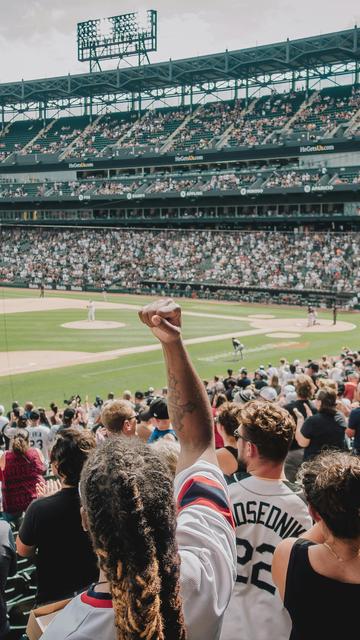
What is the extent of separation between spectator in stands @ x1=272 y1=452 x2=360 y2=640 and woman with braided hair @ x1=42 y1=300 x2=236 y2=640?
0.65 meters

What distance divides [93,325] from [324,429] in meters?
30.1

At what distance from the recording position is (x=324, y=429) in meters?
7.11

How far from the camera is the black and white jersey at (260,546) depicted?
3389mm

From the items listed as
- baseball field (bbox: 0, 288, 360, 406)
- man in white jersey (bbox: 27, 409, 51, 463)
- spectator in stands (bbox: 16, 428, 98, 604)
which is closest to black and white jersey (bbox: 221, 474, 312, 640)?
spectator in stands (bbox: 16, 428, 98, 604)

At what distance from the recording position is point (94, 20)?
7356 cm

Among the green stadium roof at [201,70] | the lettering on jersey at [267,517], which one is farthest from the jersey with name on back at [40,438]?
the green stadium roof at [201,70]

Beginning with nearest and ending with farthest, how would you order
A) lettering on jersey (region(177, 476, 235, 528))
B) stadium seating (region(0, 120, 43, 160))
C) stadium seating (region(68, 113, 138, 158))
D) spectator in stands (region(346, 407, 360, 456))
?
1. lettering on jersey (region(177, 476, 235, 528))
2. spectator in stands (region(346, 407, 360, 456))
3. stadium seating (region(68, 113, 138, 158))
4. stadium seating (region(0, 120, 43, 160))

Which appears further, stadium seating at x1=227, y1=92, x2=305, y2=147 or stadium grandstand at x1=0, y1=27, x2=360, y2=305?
stadium seating at x1=227, y1=92, x2=305, y2=147

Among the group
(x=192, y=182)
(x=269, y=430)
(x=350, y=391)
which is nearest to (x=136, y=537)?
(x=269, y=430)

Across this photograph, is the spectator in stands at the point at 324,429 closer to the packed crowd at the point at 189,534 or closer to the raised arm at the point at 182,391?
the packed crowd at the point at 189,534

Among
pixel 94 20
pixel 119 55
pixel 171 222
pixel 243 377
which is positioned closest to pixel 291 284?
pixel 171 222

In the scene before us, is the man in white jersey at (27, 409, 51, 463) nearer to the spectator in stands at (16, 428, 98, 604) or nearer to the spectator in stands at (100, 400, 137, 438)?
the spectator in stands at (100, 400, 137, 438)

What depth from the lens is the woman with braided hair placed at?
184 cm

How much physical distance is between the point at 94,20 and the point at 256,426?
7931 centimetres
